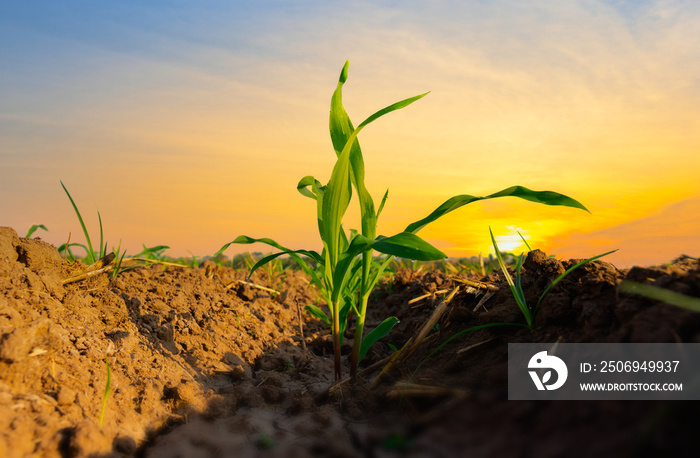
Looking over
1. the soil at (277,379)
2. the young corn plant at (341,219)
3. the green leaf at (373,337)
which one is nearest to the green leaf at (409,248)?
the young corn plant at (341,219)

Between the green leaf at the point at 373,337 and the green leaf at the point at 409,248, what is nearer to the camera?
the green leaf at the point at 409,248

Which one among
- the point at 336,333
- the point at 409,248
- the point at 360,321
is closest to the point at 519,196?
the point at 409,248

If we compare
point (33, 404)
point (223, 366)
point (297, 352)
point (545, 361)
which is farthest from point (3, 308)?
point (545, 361)

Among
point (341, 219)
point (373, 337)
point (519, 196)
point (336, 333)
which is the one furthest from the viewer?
point (373, 337)

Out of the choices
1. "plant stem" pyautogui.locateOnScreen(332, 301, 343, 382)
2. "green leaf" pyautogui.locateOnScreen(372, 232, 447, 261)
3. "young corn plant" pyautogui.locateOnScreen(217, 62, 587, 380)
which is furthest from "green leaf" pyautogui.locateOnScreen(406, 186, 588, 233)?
"plant stem" pyautogui.locateOnScreen(332, 301, 343, 382)

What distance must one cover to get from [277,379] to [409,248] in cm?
117

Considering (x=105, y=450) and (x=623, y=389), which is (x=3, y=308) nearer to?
(x=105, y=450)

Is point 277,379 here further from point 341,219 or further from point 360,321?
point 341,219

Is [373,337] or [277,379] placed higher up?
[373,337]

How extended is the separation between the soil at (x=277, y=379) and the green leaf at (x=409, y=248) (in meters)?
0.49

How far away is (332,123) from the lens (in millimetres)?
2236

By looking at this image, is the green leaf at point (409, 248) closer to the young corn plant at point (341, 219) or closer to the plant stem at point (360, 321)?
the young corn plant at point (341, 219)

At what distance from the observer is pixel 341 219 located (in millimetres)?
2180

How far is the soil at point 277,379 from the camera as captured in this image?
4.05 ft
